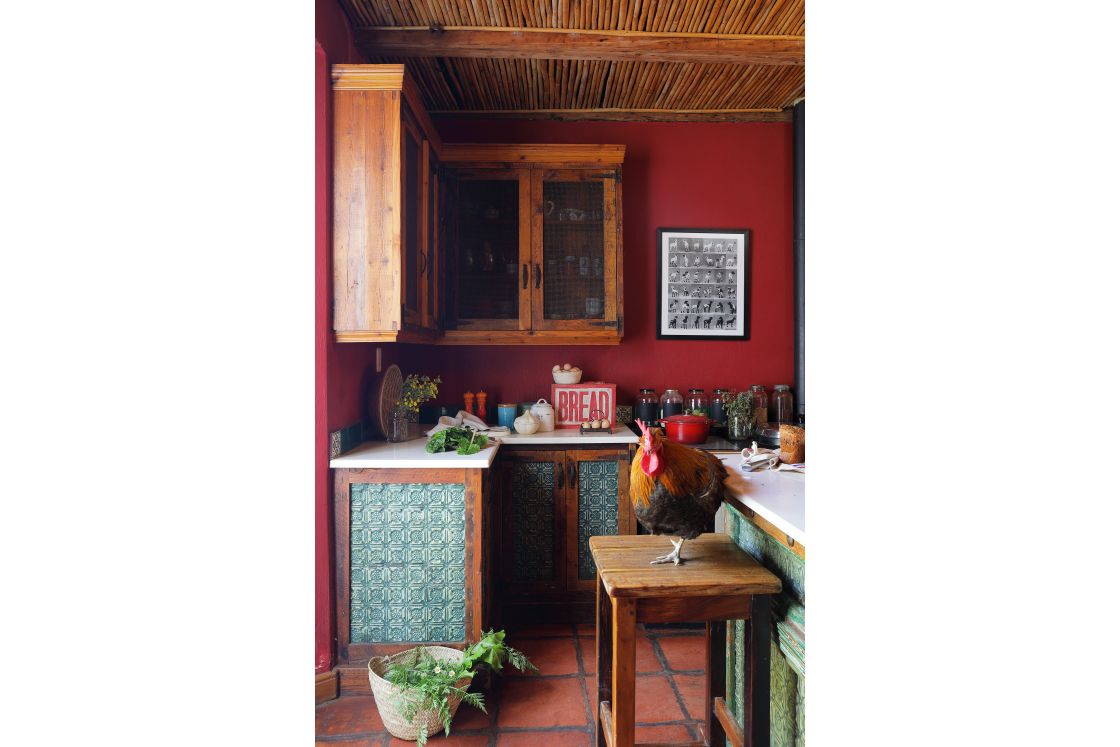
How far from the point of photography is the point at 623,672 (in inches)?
57.9

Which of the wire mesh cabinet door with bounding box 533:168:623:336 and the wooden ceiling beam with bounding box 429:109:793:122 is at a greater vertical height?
the wooden ceiling beam with bounding box 429:109:793:122

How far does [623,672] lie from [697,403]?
2.28 meters

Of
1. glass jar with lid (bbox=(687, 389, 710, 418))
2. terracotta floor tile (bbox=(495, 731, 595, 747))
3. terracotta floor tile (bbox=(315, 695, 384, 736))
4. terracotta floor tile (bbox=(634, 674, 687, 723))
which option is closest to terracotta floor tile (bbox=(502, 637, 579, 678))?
terracotta floor tile (bbox=(634, 674, 687, 723))

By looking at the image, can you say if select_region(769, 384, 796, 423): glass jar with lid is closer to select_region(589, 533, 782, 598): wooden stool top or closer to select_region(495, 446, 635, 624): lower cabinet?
select_region(495, 446, 635, 624): lower cabinet

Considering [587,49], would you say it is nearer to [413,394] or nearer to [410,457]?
[413,394]

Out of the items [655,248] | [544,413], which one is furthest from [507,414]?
[655,248]

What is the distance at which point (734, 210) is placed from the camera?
3.72m

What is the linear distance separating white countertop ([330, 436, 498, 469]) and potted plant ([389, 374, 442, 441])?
233 mm

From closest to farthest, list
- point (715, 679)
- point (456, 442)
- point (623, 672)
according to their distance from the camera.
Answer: point (623, 672), point (715, 679), point (456, 442)

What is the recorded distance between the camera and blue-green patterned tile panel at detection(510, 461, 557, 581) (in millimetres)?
2982
